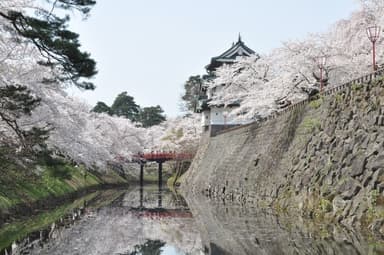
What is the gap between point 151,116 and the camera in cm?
7775

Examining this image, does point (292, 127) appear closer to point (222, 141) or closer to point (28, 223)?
point (28, 223)

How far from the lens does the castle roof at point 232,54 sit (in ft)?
138

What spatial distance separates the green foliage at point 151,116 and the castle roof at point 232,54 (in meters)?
35.3

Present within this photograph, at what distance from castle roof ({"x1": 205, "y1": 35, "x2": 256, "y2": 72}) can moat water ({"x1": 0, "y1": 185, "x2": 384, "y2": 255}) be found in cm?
2450

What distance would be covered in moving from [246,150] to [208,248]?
17032 millimetres

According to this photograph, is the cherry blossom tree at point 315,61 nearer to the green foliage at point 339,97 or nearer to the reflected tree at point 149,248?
the green foliage at point 339,97

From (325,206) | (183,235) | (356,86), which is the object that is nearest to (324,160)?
(325,206)

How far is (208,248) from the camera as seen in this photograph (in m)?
11.1

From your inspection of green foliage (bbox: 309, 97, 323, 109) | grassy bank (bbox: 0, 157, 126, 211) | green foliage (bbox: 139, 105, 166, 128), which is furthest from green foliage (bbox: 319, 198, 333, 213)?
green foliage (bbox: 139, 105, 166, 128)

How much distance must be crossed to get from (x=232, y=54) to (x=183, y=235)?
3040cm

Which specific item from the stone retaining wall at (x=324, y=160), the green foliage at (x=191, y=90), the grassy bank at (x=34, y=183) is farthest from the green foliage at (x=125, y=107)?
the stone retaining wall at (x=324, y=160)

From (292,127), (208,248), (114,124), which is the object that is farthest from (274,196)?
(114,124)

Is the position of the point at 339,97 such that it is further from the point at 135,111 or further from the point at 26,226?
the point at 135,111

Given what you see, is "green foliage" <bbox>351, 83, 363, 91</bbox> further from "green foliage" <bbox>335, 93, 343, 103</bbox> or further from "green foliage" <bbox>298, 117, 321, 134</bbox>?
"green foliage" <bbox>298, 117, 321, 134</bbox>
